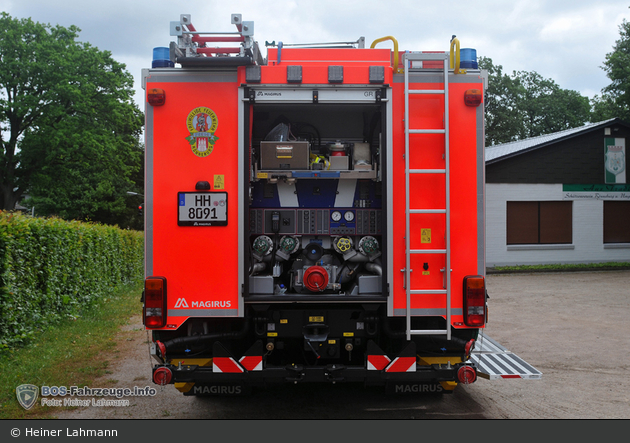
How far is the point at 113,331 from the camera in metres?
8.77

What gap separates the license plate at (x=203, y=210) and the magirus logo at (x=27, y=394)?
2592mm

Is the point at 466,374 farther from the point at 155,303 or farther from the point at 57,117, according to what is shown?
the point at 57,117

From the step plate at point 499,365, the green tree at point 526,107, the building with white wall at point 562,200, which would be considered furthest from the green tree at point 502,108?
the step plate at point 499,365

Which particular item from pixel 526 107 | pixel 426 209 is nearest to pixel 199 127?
pixel 426 209

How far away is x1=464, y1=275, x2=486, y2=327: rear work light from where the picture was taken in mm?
4133

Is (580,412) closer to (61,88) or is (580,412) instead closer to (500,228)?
(500,228)

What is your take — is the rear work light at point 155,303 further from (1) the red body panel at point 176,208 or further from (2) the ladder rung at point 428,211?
(2) the ladder rung at point 428,211

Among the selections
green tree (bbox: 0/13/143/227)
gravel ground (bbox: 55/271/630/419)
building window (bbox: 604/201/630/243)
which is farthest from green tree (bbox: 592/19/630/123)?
green tree (bbox: 0/13/143/227)

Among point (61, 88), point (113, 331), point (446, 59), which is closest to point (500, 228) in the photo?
point (113, 331)

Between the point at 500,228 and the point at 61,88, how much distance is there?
25008 millimetres

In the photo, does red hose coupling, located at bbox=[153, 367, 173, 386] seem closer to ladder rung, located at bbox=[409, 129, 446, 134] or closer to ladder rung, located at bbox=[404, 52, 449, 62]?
ladder rung, located at bbox=[409, 129, 446, 134]

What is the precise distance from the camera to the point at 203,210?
414 cm

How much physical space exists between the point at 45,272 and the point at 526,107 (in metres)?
49.8

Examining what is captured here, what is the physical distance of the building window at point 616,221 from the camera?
19797 millimetres
